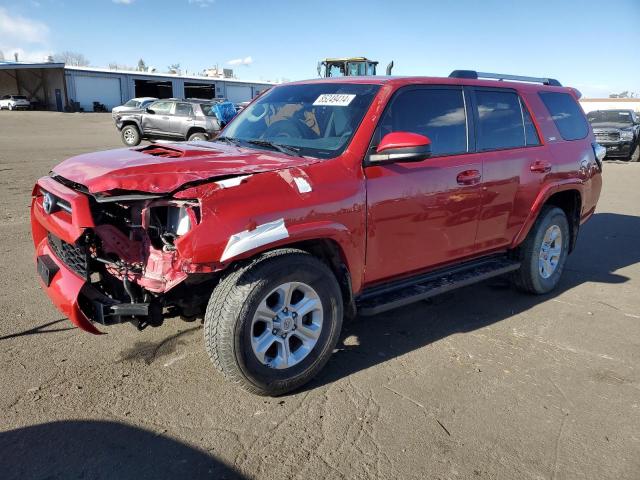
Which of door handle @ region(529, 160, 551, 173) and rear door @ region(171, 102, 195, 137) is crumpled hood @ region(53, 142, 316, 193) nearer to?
door handle @ region(529, 160, 551, 173)

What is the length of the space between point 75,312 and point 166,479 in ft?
3.66

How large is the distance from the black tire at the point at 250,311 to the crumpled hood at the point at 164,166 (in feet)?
1.85

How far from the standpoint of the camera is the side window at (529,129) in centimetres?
481

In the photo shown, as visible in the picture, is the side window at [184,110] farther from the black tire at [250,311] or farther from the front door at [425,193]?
the black tire at [250,311]

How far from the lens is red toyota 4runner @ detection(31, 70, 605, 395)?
293cm

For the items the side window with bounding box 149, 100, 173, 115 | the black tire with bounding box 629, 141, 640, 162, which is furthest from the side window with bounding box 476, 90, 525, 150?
the black tire with bounding box 629, 141, 640, 162

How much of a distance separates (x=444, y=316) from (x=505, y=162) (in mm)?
1429

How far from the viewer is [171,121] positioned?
1944cm

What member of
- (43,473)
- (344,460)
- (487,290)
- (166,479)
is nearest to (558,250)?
(487,290)

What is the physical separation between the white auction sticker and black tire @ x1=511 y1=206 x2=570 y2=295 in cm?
232

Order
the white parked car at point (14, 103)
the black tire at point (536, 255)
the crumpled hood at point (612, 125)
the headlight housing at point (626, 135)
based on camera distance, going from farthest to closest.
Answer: the white parked car at point (14, 103)
the crumpled hood at point (612, 125)
the headlight housing at point (626, 135)
the black tire at point (536, 255)

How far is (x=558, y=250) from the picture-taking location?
5336 mm

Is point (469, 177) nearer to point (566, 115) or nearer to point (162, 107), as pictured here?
point (566, 115)

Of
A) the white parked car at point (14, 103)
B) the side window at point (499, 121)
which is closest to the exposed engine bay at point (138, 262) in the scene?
the side window at point (499, 121)
